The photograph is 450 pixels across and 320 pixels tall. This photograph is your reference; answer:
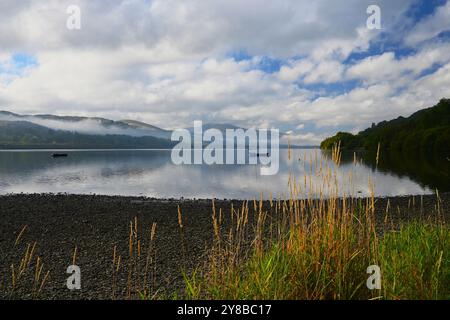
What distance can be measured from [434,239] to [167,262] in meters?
7.70

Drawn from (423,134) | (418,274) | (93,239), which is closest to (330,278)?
(418,274)

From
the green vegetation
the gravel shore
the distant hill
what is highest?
the distant hill

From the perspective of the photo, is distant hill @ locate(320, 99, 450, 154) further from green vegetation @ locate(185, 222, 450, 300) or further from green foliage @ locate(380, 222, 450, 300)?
green vegetation @ locate(185, 222, 450, 300)

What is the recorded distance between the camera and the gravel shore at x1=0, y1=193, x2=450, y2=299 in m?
10.0

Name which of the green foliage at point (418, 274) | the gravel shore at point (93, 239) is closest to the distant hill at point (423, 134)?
the gravel shore at point (93, 239)

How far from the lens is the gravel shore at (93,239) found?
1003 centimetres

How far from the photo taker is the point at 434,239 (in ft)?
27.3

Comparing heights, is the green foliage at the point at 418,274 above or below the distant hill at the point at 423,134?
below

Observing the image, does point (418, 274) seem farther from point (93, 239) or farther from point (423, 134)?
point (423, 134)

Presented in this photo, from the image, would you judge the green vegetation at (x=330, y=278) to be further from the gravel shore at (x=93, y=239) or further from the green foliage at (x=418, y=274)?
the gravel shore at (x=93, y=239)

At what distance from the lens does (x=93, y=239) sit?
16438mm

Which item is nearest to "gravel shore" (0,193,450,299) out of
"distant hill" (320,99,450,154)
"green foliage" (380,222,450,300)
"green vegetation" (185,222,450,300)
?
"green foliage" (380,222,450,300)
